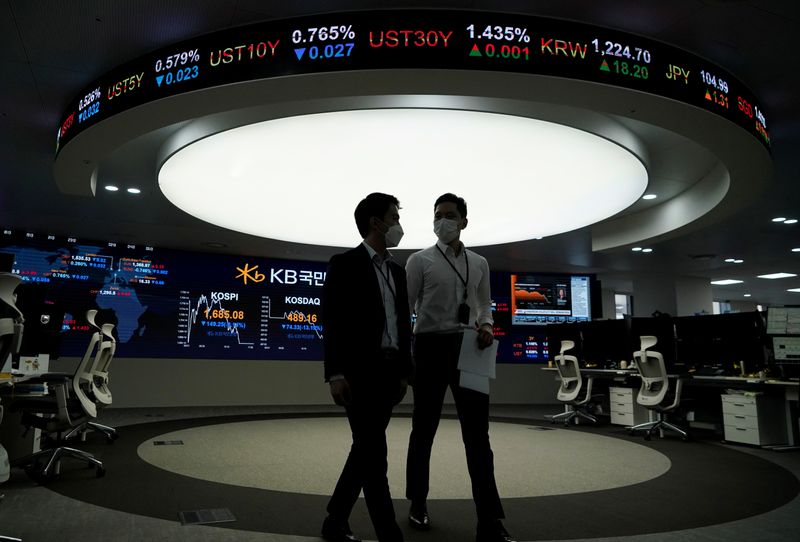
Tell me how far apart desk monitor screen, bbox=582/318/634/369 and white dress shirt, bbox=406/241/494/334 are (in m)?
6.84

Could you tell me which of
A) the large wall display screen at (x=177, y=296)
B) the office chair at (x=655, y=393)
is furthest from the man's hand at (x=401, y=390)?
the large wall display screen at (x=177, y=296)

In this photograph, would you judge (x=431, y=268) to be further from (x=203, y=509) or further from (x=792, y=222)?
(x=792, y=222)

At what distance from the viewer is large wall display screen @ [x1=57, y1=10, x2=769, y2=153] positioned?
11.8ft

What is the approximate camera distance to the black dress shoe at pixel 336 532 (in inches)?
97.0

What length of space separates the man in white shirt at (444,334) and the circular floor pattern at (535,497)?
0.43 metres

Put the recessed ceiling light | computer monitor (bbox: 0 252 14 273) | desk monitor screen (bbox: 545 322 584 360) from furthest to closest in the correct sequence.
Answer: the recessed ceiling light < desk monitor screen (bbox: 545 322 584 360) < computer monitor (bbox: 0 252 14 273)

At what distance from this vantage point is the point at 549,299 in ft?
40.7

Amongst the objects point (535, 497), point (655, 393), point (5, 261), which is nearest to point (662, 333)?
point (655, 393)

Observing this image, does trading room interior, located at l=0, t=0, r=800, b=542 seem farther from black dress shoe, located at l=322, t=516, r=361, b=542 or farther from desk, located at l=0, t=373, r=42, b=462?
black dress shoe, located at l=322, t=516, r=361, b=542

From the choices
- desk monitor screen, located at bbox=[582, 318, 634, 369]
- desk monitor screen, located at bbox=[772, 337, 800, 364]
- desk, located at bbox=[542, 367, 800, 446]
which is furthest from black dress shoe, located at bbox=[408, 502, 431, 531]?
desk monitor screen, located at bbox=[582, 318, 634, 369]

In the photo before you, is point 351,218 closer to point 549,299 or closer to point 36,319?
point 36,319

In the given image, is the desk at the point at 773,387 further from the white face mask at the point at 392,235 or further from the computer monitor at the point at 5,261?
the computer monitor at the point at 5,261

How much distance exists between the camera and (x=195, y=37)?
394 centimetres

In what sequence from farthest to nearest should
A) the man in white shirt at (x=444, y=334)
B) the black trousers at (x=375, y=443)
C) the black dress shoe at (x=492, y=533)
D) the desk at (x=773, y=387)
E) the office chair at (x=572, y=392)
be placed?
the office chair at (x=572, y=392), the desk at (x=773, y=387), the man in white shirt at (x=444, y=334), the black dress shoe at (x=492, y=533), the black trousers at (x=375, y=443)
